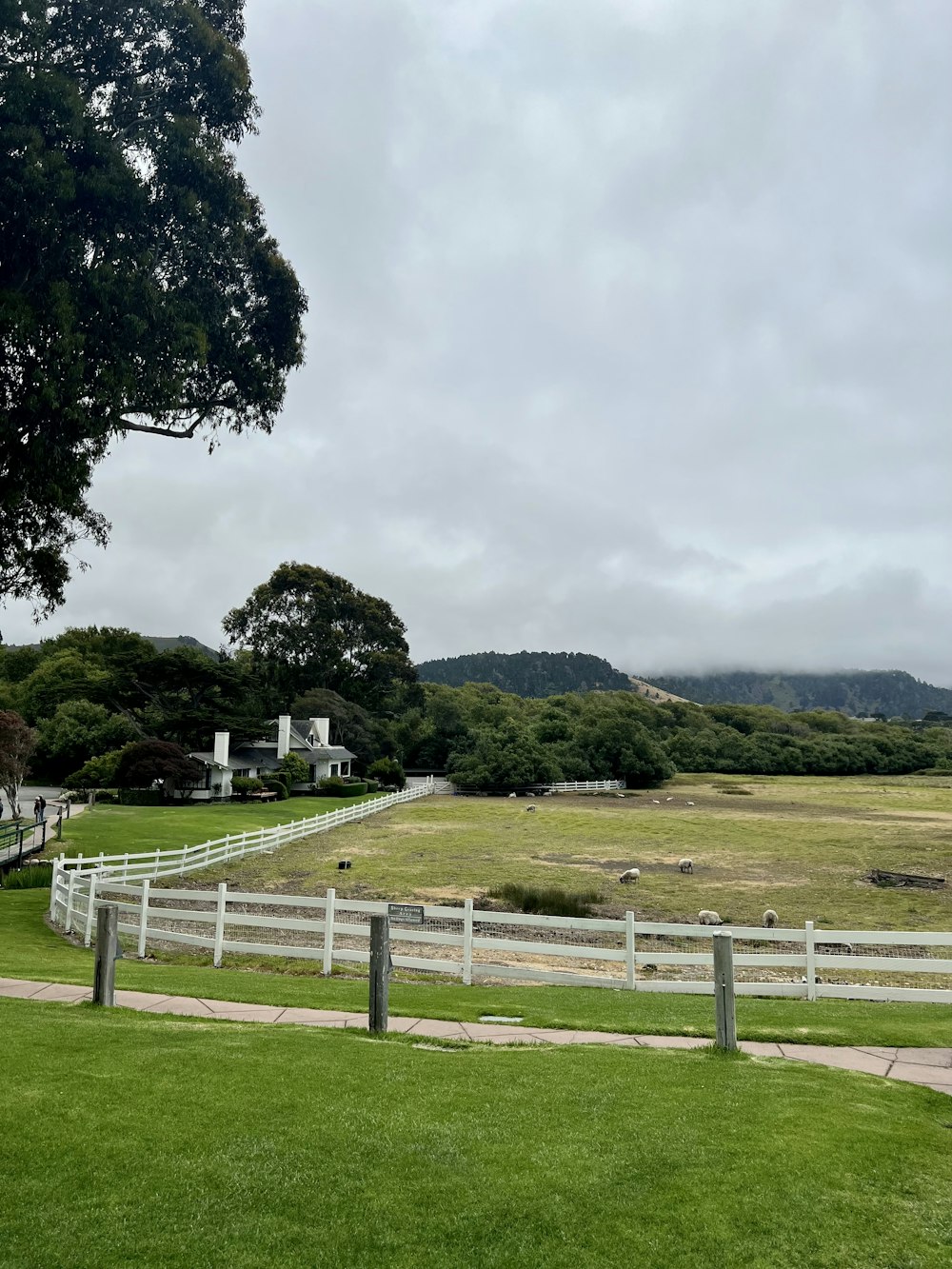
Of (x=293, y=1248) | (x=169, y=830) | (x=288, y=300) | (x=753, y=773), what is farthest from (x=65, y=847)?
(x=753, y=773)

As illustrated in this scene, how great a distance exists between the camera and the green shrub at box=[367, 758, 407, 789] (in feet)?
226

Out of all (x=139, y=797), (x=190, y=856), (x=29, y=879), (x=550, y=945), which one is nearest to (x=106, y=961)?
(x=550, y=945)

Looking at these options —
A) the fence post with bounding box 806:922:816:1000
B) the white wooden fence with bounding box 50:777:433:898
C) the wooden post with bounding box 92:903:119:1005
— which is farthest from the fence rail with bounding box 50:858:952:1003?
the wooden post with bounding box 92:903:119:1005

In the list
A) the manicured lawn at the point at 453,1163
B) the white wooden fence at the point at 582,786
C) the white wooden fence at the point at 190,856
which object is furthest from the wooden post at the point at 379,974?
the white wooden fence at the point at 582,786

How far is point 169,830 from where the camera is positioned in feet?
111

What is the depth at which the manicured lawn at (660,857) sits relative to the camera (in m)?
21.0

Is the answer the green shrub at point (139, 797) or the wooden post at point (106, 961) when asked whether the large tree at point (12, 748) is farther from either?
the wooden post at point (106, 961)

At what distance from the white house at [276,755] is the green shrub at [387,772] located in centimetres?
294

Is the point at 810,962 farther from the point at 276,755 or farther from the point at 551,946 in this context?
the point at 276,755

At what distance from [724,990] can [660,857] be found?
81.0ft

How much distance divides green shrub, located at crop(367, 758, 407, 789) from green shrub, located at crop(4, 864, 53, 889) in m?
46.6

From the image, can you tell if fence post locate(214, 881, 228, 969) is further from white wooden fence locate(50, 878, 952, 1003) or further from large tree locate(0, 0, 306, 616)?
large tree locate(0, 0, 306, 616)

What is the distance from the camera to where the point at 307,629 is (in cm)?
8119

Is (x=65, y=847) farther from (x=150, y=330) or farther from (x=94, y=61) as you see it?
(x=94, y=61)
